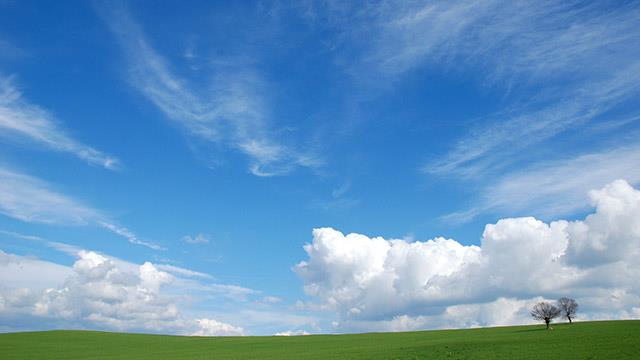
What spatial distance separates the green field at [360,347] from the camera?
5116 centimetres

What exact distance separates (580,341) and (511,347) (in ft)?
28.8

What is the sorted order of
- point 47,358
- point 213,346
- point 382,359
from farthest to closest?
point 213,346 → point 47,358 → point 382,359

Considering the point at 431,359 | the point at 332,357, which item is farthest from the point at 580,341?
the point at 332,357

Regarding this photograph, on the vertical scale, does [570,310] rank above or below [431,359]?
above

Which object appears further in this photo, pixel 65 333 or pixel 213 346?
pixel 65 333

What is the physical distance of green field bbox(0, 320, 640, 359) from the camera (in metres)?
51.2

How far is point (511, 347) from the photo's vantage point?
188 feet

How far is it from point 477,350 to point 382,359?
11675mm

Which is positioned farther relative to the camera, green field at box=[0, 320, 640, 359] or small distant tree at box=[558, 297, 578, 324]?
small distant tree at box=[558, 297, 578, 324]

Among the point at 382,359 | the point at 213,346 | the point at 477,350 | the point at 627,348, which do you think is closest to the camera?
the point at 627,348

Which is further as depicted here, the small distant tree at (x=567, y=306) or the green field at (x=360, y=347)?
the small distant tree at (x=567, y=306)

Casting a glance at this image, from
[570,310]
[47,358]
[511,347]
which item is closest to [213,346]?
[47,358]

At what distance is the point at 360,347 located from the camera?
2894 inches

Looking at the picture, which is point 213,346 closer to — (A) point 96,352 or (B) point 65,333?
(A) point 96,352
